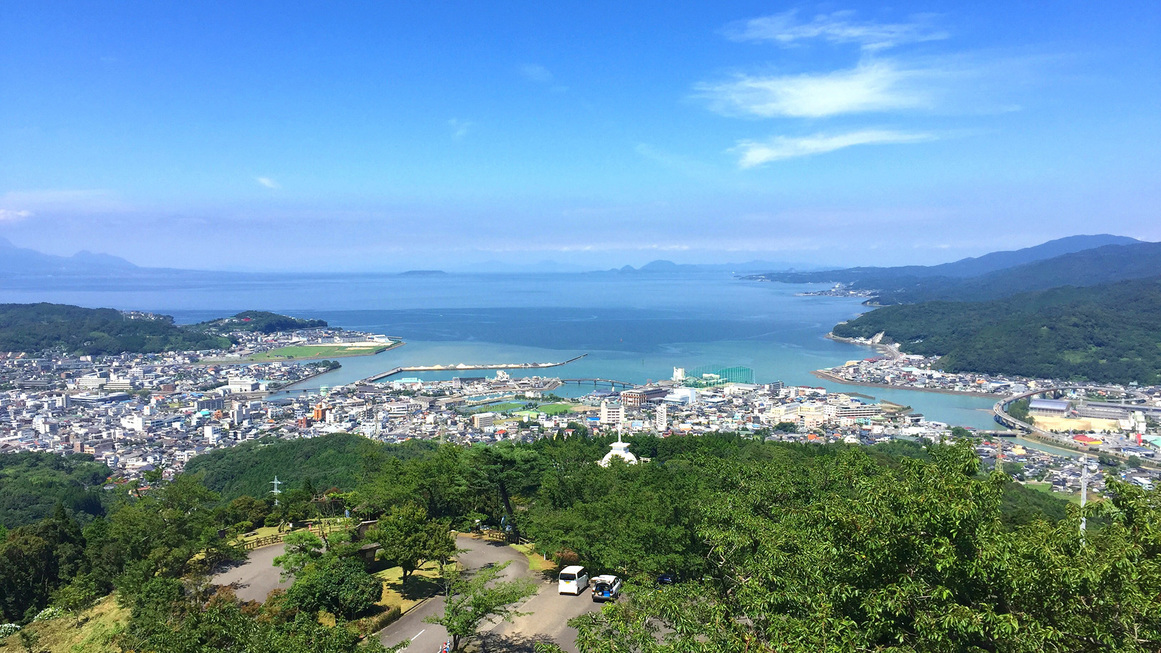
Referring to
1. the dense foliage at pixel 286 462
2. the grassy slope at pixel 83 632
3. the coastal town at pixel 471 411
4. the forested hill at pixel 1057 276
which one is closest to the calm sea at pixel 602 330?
the coastal town at pixel 471 411

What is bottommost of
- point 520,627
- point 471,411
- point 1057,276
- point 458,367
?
point 471,411

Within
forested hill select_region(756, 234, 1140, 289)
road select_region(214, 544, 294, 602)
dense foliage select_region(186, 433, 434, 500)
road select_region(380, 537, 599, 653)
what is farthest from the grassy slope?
forested hill select_region(756, 234, 1140, 289)

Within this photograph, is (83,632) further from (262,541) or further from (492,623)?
(492,623)

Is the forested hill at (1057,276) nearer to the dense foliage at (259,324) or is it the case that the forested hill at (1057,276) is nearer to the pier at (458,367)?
the pier at (458,367)

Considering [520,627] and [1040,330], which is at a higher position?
[520,627]

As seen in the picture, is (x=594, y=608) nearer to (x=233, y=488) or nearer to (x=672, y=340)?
(x=233, y=488)

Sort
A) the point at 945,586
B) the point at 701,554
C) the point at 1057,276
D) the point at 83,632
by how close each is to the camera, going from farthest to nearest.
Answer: the point at 1057,276 < the point at 83,632 < the point at 701,554 < the point at 945,586

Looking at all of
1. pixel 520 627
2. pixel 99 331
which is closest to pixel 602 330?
pixel 99 331
